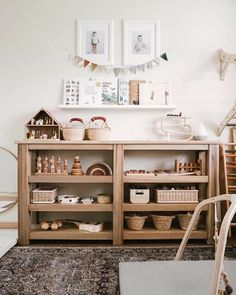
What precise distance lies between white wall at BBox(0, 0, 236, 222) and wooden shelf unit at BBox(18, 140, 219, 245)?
0.44m

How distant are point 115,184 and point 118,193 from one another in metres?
0.09

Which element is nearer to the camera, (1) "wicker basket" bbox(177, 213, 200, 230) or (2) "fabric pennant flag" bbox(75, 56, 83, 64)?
(1) "wicker basket" bbox(177, 213, 200, 230)

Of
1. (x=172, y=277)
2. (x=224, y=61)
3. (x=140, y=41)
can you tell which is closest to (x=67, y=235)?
(x=172, y=277)

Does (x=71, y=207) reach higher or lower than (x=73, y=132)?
lower

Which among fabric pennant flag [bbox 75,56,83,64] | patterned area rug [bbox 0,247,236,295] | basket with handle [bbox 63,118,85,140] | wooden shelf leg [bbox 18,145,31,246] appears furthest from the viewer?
fabric pennant flag [bbox 75,56,83,64]

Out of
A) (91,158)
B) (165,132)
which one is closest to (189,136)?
(165,132)

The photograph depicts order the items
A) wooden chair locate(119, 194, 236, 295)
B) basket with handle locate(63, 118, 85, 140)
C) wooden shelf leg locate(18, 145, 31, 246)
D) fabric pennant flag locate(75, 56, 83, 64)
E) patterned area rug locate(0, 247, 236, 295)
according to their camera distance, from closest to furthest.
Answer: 1. wooden chair locate(119, 194, 236, 295)
2. patterned area rug locate(0, 247, 236, 295)
3. wooden shelf leg locate(18, 145, 31, 246)
4. basket with handle locate(63, 118, 85, 140)
5. fabric pennant flag locate(75, 56, 83, 64)

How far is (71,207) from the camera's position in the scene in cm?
288

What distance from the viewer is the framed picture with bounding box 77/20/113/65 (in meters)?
3.25

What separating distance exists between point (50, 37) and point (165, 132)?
167 cm

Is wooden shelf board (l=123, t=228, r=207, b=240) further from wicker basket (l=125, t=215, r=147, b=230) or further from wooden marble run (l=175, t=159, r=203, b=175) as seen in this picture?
wooden marble run (l=175, t=159, r=203, b=175)

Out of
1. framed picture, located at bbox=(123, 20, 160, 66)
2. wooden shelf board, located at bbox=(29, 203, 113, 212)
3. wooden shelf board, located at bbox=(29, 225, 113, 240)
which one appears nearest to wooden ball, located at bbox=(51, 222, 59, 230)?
wooden shelf board, located at bbox=(29, 225, 113, 240)

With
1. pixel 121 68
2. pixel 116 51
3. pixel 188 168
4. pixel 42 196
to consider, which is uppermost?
pixel 116 51

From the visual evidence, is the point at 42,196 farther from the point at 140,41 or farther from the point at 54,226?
the point at 140,41
